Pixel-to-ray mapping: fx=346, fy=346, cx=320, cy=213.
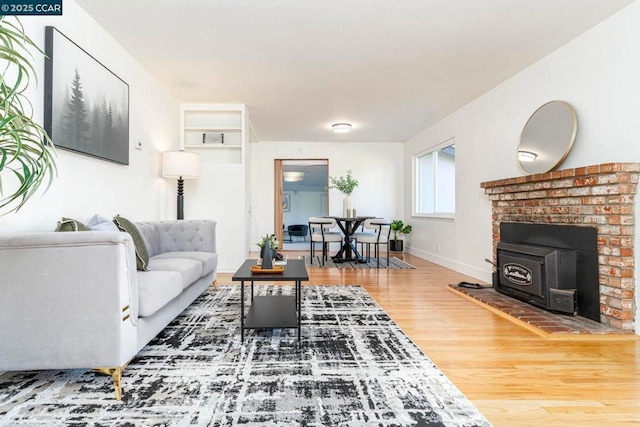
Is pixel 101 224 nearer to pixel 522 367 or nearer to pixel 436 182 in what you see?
pixel 522 367

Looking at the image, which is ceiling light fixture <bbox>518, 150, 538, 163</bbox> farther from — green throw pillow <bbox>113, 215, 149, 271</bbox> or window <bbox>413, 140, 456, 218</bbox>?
green throw pillow <bbox>113, 215, 149, 271</bbox>

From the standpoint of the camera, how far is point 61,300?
1.67 m

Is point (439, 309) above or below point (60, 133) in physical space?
below

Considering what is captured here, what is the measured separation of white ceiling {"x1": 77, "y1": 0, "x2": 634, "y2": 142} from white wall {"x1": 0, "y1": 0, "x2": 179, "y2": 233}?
0.16 m

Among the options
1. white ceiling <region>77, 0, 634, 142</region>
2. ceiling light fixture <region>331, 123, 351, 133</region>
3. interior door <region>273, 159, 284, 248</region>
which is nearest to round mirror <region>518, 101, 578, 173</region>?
white ceiling <region>77, 0, 634, 142</region>

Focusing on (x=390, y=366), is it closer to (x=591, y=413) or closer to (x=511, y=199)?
(x=591, y=413)

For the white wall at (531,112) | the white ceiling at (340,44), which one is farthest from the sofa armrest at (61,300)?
the white wall at (531,112)

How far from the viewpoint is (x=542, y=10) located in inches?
104

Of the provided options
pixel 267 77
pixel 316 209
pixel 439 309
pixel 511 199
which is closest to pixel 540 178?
pixel 511 199

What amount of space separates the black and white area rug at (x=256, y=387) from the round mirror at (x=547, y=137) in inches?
87.4

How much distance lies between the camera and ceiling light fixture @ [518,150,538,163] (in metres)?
3.46

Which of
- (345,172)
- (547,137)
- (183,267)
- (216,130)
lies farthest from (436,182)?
(183,267)

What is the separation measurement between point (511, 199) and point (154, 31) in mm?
3843

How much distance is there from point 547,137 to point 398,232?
4520mm
